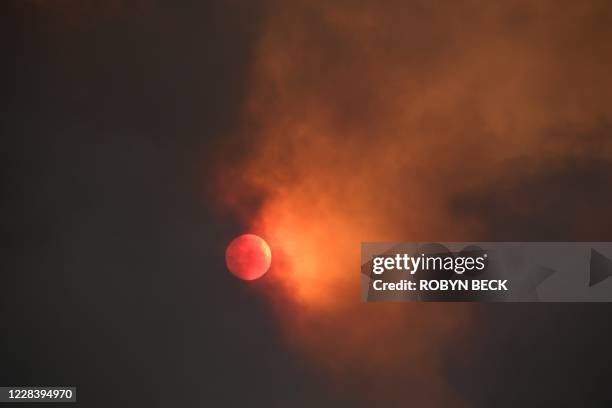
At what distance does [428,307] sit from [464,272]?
0.23 m

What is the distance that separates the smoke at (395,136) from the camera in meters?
2.92

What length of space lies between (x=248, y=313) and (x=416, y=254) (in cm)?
81

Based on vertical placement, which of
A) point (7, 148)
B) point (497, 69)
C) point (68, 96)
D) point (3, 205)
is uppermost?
point (497, 69)

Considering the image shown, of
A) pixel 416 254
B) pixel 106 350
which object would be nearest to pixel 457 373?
pixel 416 254

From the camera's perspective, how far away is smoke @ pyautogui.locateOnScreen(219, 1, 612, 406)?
2.92m

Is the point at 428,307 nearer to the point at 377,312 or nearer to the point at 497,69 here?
the point at 377,312

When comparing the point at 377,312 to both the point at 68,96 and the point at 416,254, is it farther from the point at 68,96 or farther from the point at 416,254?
the point at 68,96

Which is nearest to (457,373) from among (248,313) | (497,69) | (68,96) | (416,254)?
(416,254)

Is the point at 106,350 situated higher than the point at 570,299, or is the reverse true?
the point at 570,299

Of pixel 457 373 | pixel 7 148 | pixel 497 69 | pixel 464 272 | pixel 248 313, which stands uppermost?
pixel 497 69

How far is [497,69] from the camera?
9.73ft

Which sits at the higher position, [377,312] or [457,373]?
[377,312]

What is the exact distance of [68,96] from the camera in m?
2.95

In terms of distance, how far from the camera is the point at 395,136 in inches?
116
